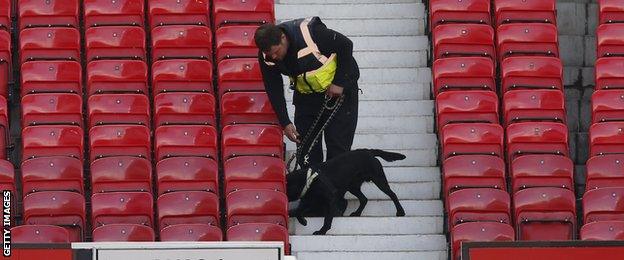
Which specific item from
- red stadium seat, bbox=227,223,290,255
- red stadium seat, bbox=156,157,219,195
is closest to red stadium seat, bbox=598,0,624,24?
red stadium seat, bbox=156,157,219,195

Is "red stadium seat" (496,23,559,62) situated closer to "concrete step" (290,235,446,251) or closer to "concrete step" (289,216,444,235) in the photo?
"concrete step" (289,216,444,235)

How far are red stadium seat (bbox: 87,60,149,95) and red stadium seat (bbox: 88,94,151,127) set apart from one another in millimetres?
281

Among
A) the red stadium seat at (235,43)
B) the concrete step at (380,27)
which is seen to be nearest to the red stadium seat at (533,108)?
the concrete step at (380,27)

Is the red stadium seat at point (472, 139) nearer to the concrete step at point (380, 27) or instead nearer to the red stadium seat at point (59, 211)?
the concrete step at point (380, 27)

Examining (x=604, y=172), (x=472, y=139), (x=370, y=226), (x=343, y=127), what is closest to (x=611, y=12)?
(x=604, y=172)

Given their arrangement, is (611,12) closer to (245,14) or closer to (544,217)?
(544,217)

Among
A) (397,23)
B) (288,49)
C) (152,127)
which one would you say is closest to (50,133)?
(152,127)

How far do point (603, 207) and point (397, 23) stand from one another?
320 centimetres

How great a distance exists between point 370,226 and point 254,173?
98 cm

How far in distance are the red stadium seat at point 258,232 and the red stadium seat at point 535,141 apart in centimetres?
214

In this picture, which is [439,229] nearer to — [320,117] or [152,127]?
[320,117]

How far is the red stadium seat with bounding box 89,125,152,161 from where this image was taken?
18.3 metres

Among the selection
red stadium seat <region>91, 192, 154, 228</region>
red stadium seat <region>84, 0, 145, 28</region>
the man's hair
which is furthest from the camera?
red stadium seat <region>84, 0, 145, 28</region>

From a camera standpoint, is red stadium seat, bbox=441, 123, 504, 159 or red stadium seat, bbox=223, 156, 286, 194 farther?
red stadium seat, bbox=441, 123, 504, 159
